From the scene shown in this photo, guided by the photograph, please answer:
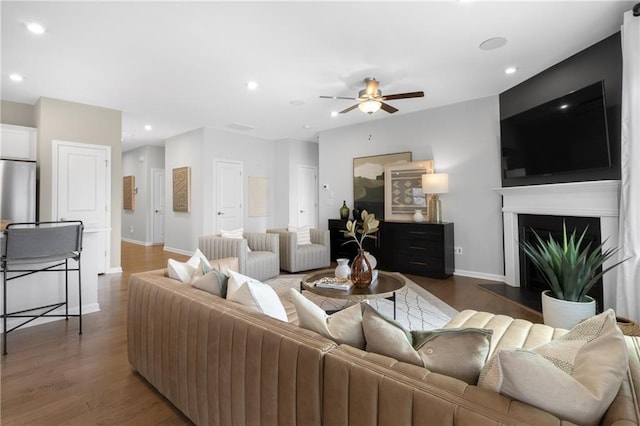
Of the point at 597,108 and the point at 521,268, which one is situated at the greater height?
the point at 597,108

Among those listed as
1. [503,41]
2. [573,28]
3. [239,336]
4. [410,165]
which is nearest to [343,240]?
[410,165]

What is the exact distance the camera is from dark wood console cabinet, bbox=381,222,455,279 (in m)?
4.38

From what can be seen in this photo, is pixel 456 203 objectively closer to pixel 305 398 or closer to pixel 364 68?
pixel 364 68

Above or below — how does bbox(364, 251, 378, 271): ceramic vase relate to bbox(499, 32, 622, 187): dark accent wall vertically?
below

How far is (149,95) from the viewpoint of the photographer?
4.23m

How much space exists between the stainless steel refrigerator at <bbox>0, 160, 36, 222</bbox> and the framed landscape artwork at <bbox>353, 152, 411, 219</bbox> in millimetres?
5006

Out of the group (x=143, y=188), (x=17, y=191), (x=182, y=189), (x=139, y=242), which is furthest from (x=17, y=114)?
(x=139, y=242)

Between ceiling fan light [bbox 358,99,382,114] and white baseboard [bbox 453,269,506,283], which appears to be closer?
ceiling fan light [bbox 358,99,382,114]

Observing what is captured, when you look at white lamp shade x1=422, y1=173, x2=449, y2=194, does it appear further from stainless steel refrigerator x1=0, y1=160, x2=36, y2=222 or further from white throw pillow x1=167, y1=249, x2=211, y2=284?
stainless steel refrigerator x1=0, y1=160, x2=36, y2=222

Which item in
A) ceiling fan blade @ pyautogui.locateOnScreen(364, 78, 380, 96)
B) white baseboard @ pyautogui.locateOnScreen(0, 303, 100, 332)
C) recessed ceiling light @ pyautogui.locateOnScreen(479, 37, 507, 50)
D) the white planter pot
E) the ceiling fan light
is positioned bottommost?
white baseboard @ pyautogui.locateOnScreen(0, 303, 100, 332)

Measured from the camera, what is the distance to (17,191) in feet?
13.1

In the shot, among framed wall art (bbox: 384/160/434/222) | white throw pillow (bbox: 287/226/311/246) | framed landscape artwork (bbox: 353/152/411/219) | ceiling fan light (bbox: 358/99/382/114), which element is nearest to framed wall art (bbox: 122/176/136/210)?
white throw pillow (bbox: 287/226/311/246)

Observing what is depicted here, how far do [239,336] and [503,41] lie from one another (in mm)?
3444

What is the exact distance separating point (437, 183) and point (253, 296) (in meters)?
3.80
